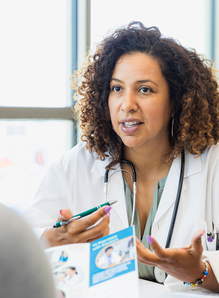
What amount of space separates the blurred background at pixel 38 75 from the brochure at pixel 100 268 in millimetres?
1229

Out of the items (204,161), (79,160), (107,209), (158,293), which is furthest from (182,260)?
(79,160)

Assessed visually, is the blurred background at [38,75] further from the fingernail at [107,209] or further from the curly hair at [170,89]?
the fingernail at [107,209]

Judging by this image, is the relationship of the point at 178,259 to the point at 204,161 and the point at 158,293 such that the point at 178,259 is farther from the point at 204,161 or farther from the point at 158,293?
the point at 204,161

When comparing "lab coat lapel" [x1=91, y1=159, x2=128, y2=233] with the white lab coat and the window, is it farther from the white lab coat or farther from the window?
the window

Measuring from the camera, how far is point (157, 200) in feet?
3.82

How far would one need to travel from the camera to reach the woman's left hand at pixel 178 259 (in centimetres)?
75

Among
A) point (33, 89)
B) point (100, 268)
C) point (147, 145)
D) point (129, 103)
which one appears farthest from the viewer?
point (33, 89)

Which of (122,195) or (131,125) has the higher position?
(131,125)

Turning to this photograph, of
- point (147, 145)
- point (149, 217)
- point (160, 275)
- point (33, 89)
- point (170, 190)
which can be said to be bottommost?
point (160, 275)

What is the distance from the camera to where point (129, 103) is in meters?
1.12

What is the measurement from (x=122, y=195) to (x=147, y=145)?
0.22 metres

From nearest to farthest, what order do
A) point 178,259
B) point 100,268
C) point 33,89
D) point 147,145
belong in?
point 100,268 < point 178,259 < point 147,145 < point 33,89

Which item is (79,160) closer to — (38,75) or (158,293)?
(158,293)

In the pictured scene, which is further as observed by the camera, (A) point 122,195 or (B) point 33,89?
(B) point 33,89
